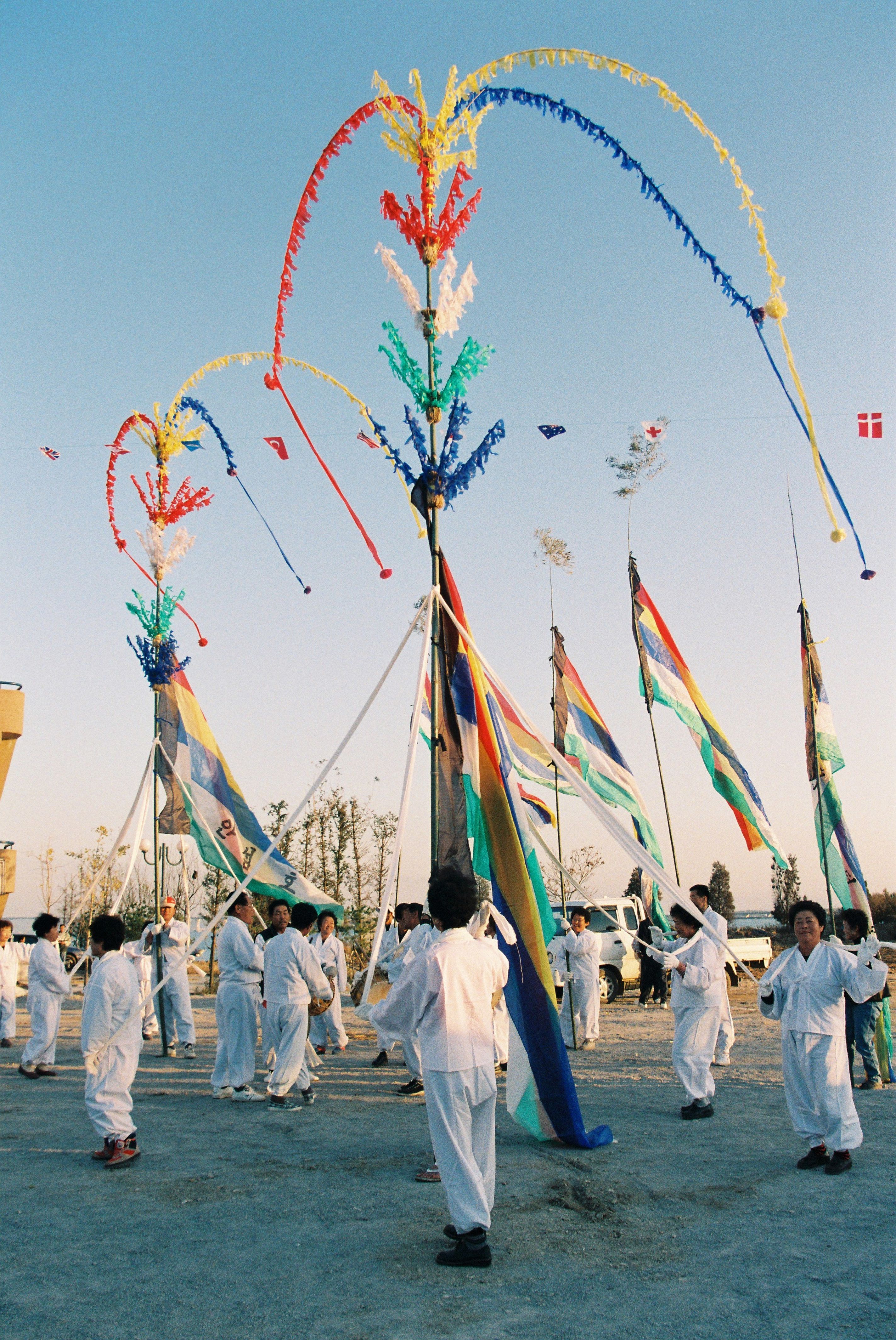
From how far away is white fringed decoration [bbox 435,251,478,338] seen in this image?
22.0ft

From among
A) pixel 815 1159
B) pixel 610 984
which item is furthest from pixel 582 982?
pixel 815 1159

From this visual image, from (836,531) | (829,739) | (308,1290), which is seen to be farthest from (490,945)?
(829,739)

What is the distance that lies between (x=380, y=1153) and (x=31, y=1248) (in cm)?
253

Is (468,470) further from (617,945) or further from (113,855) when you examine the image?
(617,945)

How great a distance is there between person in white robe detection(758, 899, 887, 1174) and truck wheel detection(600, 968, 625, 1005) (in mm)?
11283

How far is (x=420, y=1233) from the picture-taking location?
483 centimetres

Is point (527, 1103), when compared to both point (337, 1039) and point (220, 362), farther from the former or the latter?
point (220, 362)

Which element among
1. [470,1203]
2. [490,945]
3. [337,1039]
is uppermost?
[490,945]

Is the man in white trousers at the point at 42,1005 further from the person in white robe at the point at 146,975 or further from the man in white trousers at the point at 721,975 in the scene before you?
the man in white trousers at the point at 721,975

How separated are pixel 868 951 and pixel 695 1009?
2.45 metres

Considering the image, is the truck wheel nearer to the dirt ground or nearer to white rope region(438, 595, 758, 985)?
the dirt ground

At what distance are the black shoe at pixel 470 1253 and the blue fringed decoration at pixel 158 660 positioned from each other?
25.7 ft

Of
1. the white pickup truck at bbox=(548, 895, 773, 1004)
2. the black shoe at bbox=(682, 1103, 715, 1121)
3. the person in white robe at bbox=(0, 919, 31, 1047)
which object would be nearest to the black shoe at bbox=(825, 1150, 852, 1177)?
the black shoe at bbox=(682, 1103, 715, 1121)

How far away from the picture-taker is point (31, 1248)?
4637 millimetres
